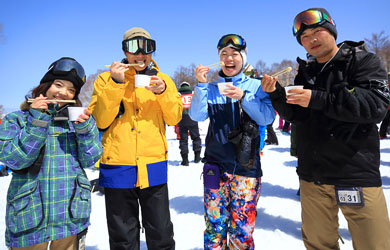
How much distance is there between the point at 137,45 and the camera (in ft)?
7.56

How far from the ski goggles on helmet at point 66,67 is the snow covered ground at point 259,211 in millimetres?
2477

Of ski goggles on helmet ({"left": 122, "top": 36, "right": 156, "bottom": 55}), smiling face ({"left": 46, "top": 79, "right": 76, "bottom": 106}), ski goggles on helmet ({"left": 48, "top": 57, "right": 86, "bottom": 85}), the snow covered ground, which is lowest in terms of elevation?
the snow covered ground

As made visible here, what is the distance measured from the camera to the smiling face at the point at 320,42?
1961mm

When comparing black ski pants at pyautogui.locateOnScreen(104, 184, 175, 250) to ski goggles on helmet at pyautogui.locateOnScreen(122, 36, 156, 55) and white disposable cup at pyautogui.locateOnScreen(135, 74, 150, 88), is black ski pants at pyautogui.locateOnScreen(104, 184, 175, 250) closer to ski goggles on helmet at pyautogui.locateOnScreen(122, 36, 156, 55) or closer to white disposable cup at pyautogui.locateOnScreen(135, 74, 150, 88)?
white disposable cup at pyautogui.locateOnScreen(135, 74, 150, 88)

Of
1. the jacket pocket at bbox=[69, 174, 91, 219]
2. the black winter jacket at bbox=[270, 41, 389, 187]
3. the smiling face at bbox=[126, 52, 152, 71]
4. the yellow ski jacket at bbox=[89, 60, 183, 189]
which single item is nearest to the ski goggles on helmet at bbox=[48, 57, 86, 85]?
the yellow ski jacket at bbox=[89, 60, 183, 189]

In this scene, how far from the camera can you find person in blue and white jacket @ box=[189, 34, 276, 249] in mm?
2305

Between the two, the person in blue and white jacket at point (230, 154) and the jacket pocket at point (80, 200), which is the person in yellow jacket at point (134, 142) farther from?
the person in blue and white jacket at point (230, 154)

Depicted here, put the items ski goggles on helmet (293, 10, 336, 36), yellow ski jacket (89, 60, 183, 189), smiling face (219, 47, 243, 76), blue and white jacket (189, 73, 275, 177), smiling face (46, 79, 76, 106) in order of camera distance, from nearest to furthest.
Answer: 1. ski goggles on helmet (293, 10, 336, 36)
2. smiling face (46, 79, 76, 106)
3. yellow ski jacket (89, 60, 183, 189)
4. blue and white jacket (189, 73, 275, 177)
5. smiling face (219, 47, 243, 76)

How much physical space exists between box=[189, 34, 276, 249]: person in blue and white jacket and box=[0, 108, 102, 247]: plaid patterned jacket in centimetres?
116

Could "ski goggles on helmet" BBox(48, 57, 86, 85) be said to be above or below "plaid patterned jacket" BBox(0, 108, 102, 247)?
above

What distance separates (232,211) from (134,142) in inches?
48.6

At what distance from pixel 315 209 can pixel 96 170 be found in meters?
6.87

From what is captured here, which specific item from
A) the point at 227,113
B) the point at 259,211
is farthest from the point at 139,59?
the point at 259,211

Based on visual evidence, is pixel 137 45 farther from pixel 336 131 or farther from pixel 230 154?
pixel 336 131
